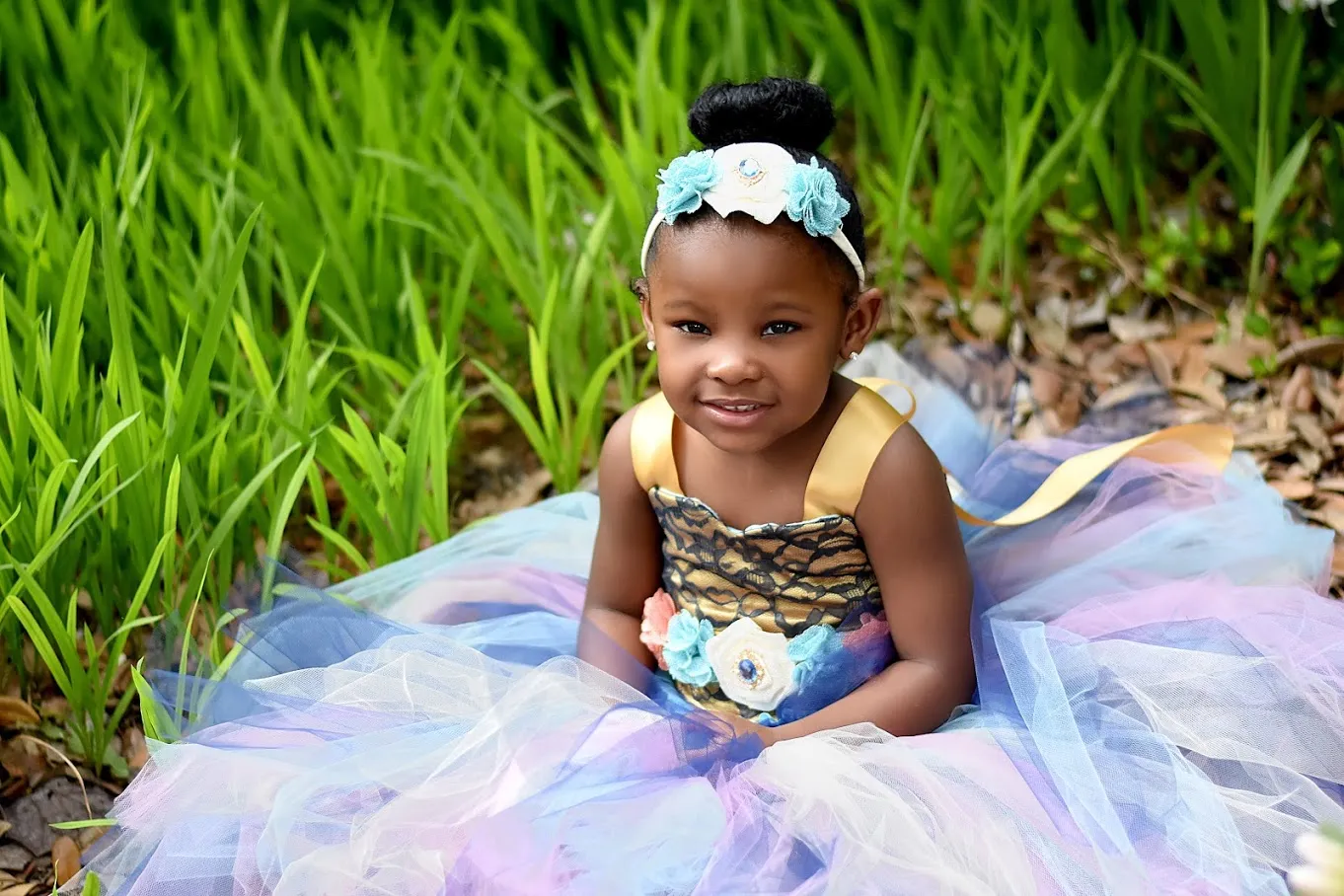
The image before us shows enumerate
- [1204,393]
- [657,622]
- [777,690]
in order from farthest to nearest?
[1204,393] → [657,622] → [777,690]

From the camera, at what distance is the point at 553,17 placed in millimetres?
3336

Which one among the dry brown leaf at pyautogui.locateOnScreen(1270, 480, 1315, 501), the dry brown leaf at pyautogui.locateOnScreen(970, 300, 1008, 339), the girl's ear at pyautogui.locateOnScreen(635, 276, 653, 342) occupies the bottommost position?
the dry brown leaf at pyautogui.locateOnScreen(1270, 480, 1315, 501)

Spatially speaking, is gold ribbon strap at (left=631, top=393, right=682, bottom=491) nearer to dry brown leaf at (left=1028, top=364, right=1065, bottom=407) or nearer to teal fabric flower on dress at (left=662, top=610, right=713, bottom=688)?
teal fabric flower on dress at (left=662, top=610, right=713, bottom=688)

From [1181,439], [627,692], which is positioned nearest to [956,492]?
[1181,439]

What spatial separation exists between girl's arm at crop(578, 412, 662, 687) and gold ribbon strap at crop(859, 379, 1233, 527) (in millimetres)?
375

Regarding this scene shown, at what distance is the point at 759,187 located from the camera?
1.35m

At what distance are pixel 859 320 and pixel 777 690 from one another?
1.41 ft

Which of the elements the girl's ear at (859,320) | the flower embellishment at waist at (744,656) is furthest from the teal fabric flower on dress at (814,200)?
the flower embellishment at waist at (744,656)

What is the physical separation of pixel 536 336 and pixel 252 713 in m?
0.99

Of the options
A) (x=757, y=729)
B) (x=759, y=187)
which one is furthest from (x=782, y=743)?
(x=759, y=187)

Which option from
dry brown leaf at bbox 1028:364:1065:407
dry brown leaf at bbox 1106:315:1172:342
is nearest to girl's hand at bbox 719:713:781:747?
dry brown leaf at bbox 1028:364:1065:407

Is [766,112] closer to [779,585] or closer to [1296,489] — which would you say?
[779,585]

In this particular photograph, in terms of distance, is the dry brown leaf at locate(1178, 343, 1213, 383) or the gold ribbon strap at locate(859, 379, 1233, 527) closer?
the gold ribbon strap at locate(859, 379, 1233, 527)

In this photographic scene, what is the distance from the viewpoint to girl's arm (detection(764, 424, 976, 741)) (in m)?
1.46
